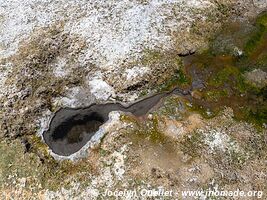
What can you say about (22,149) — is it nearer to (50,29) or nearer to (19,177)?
(19,177)

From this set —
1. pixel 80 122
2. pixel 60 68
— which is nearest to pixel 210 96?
pixel 80 122

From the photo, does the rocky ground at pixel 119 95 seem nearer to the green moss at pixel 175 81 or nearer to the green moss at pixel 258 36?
the green moss at pixel 175 81

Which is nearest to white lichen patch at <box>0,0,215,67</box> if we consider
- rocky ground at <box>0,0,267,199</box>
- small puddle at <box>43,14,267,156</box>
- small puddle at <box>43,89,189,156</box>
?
rocky ground at <box>0,0,267,199</box>

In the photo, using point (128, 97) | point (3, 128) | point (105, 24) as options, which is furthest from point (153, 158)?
point (105, 24)

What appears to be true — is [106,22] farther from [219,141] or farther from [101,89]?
[219,141]

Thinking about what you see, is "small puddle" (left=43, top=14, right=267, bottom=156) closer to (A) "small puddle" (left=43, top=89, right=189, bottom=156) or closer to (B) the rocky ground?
(A) "small puddle" (left=43, top=89, right=189, bottom=156)
